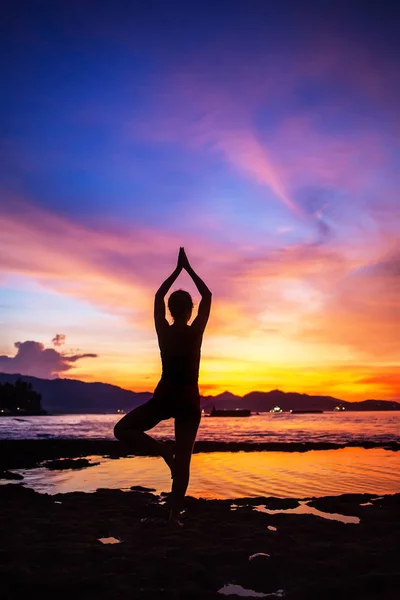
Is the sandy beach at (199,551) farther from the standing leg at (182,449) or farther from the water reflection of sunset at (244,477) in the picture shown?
the water reflection of sunset at (244,477)

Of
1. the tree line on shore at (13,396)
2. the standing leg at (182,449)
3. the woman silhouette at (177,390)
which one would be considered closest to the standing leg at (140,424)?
the woman silhouette at (177,390)

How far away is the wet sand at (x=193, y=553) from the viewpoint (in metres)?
4.15

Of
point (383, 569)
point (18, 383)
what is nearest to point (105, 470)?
point (383, 569)

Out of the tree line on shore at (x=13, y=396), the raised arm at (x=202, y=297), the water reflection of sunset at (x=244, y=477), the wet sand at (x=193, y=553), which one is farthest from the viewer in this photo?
the tree line on shore at (x=13, y=396)

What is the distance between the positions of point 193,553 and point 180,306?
109 inches

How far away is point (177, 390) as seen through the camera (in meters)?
5.88

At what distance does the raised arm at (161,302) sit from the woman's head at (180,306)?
10 cm

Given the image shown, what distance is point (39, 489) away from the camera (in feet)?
38.9

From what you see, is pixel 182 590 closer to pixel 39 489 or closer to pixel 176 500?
pixel 176 500

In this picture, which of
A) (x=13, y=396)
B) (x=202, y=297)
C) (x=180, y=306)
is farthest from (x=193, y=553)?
(x=13, y=396)

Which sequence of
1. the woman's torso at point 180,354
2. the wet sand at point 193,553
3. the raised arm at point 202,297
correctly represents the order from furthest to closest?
the raised arm at point 202,297 → the woman's torso at point 180,354 → the wet sand at point 193,553

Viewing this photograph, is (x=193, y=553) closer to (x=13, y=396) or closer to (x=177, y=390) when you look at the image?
Result: (x=177, y=390)

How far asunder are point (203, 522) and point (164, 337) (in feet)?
9.87

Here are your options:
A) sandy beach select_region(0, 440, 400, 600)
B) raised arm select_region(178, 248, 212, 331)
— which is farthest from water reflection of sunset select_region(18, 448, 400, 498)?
raised arm select_region(178, 248, 212, 331)
